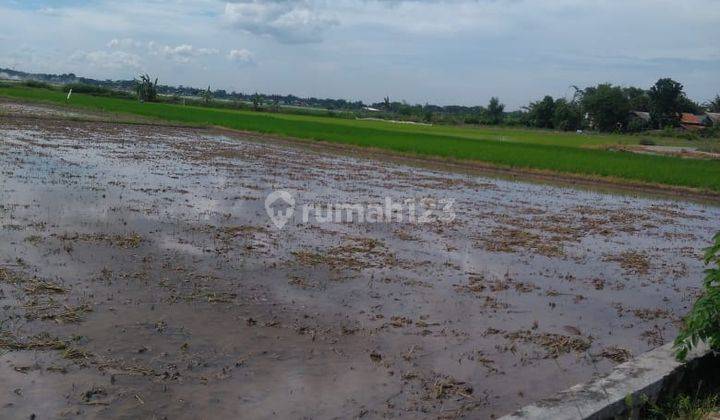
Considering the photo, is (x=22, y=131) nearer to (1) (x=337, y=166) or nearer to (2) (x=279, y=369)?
(1) (x=337, y=166)

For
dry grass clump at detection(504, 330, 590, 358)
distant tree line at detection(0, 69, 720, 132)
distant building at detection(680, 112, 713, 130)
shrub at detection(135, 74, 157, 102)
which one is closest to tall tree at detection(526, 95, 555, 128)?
distant tree line at detection(0, 69, 720, 132)

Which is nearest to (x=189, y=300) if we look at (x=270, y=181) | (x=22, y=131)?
(x=270, y=181)

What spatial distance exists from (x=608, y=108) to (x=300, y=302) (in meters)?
58.4

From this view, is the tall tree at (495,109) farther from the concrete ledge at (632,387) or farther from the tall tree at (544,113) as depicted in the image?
the concrete ledge at (632,387)

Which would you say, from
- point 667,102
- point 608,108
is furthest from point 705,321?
point 667,102

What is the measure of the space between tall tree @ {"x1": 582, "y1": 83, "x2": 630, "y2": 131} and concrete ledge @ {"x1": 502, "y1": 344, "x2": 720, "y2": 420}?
5863 centimetres

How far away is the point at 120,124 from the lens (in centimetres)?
2977

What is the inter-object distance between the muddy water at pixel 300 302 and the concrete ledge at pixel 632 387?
0.70m

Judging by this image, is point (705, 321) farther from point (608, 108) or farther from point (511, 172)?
point (608, 108)

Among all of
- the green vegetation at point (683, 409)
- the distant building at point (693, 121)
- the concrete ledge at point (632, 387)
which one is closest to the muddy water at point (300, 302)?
the concrete ledge at point (632, 387)

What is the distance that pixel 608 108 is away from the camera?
192ft

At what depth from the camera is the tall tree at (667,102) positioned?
59375 mm

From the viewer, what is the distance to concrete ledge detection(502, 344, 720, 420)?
10.9 ft

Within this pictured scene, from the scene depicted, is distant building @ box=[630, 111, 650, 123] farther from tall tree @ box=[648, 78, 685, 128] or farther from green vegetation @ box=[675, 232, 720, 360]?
green vegetation @ box=[675, 232, 720, 360]
